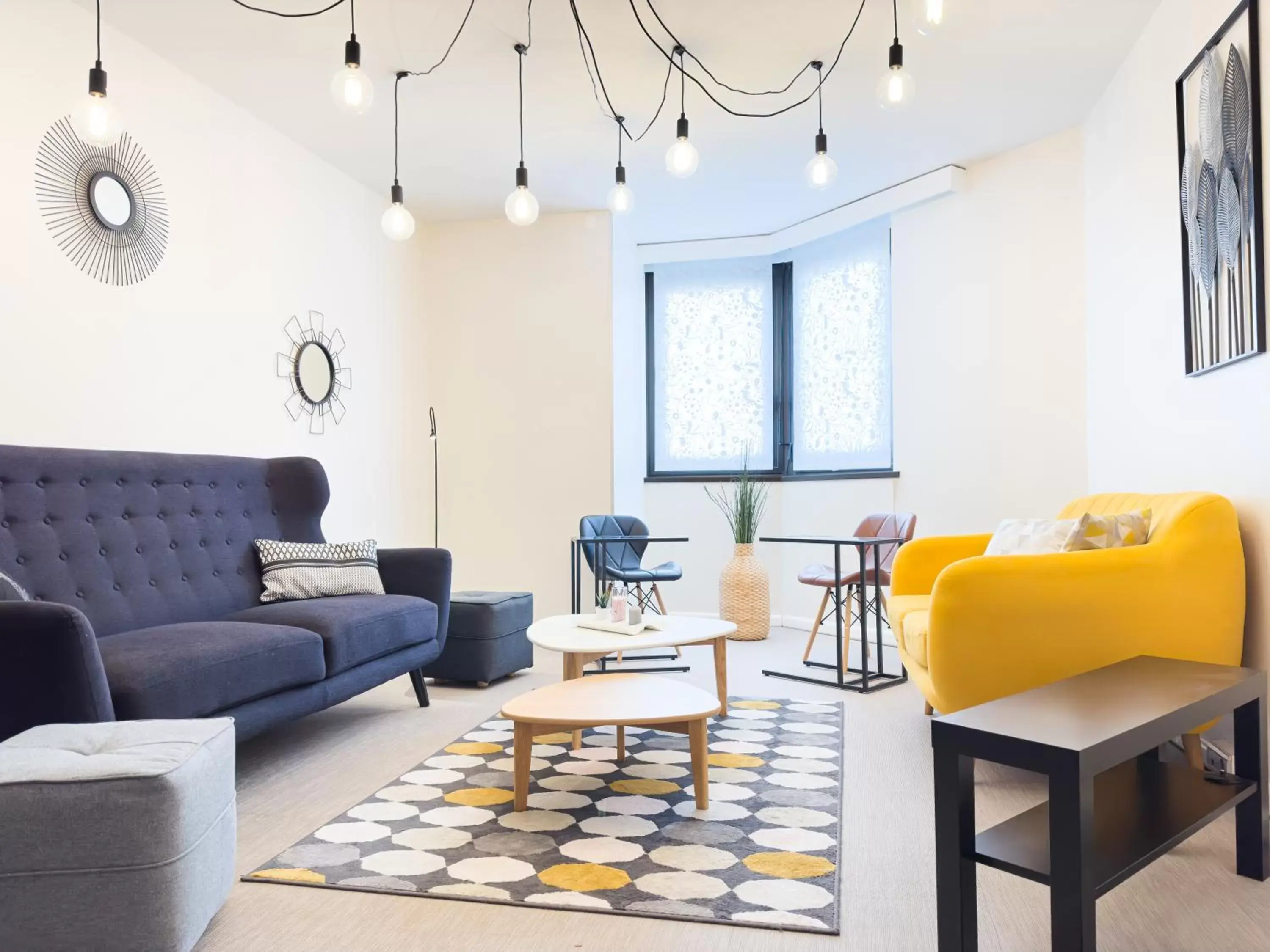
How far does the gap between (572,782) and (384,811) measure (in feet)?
1.87

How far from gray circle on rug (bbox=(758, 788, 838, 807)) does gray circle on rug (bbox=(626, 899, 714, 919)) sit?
70 centimetres

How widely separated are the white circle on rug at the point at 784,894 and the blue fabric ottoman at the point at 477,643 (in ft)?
7.96

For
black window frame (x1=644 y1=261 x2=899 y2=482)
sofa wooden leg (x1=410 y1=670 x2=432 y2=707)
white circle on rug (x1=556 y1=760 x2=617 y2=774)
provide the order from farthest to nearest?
black window frame (x1=644 y1=261 x2=899 y2=482) < sofa wooden leg (x1=410 y1=670 x2=432 y2=707) < white circle on rug (x1=556 y1=760 x2=617 y2=774)

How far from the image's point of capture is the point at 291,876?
213cm

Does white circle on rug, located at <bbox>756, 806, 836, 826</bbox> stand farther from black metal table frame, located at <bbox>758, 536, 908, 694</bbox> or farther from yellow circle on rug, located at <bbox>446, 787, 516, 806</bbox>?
black metal table frame, located at <bbox>758, 536, 908, 694</bbox>

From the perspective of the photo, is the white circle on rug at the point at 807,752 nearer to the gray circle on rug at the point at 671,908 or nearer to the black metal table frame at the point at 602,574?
the gray circle on rug at the point at 671,908

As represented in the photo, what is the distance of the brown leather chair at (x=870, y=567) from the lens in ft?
15.2

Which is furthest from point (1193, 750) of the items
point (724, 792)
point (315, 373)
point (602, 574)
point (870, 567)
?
point (315, 373)

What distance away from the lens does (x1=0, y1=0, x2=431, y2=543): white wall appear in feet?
10.2

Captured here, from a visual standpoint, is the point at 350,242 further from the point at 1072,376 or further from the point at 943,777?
the point at 943,777

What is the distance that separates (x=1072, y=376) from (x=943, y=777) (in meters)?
3.66

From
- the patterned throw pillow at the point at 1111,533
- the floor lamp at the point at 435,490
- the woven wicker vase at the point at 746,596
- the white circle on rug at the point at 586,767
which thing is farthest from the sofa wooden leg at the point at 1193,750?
the floor lamp at the point at 435,490

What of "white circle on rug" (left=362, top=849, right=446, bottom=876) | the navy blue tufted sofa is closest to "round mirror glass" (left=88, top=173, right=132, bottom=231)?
the navy blue tufted sofa

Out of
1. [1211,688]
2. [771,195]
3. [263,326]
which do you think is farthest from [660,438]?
[1211,688]
